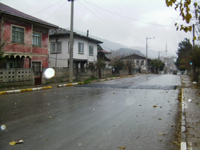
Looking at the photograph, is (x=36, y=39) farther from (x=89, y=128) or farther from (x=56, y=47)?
(x=89, y=128)

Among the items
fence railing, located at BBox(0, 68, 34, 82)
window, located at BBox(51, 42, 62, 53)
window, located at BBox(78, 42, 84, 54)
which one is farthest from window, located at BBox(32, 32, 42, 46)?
window, located at BBox(78, 42, 84, 54)

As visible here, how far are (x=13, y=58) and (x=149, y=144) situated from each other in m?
19.4

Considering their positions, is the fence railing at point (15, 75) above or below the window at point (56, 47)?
below

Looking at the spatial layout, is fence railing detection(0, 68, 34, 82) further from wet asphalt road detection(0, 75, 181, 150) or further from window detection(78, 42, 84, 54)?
window detection(78, 42, 84, 54)

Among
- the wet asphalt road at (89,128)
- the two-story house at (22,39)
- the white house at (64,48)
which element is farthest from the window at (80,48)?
the wet asphalt road at (89,128)

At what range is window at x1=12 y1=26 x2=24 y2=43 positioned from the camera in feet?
64.3

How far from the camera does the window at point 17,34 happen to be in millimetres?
19611

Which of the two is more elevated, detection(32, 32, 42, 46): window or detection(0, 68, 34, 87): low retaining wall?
detection(32, 32, 42, 46): window

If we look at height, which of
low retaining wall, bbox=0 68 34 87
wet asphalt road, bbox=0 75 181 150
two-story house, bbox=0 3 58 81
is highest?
two-story house, bbox=0 3 58 81

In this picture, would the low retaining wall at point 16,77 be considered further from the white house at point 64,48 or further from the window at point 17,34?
the white house at point 64,48

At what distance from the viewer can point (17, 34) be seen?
19984mm

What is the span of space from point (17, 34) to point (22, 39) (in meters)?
0.72

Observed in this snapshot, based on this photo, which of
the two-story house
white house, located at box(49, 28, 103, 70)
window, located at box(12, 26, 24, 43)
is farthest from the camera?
white house, located at box(49, 28, 103, 70)

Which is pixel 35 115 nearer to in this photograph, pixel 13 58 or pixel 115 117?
pixel 115 117
